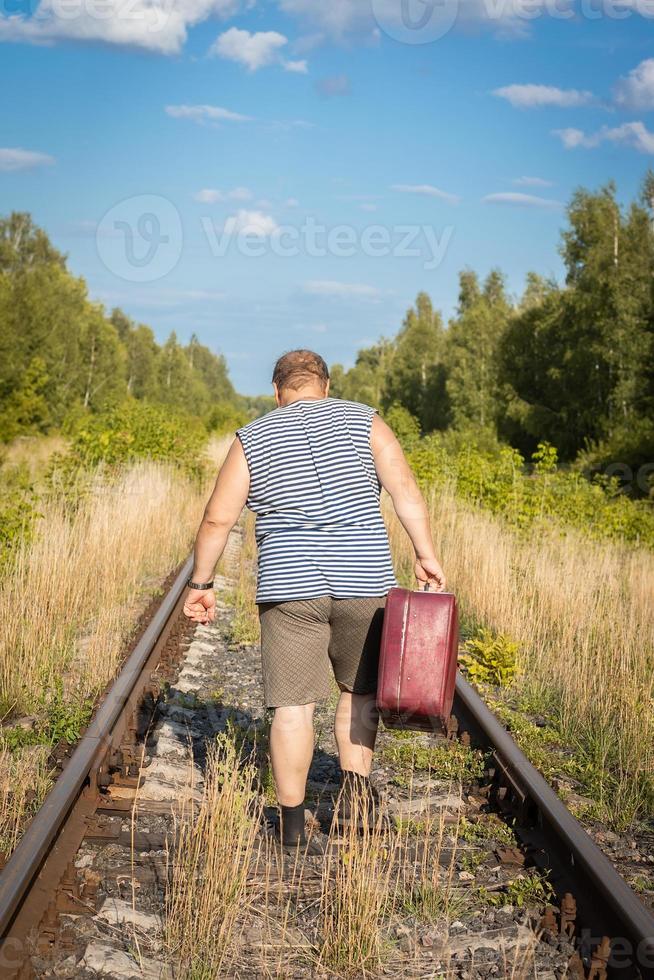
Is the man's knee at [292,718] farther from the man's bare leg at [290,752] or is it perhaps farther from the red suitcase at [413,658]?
the red suitcase at [413,658]

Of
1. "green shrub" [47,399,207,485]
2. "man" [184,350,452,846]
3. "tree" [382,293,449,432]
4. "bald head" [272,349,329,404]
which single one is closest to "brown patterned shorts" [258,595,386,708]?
"man" [184,350,452,846]

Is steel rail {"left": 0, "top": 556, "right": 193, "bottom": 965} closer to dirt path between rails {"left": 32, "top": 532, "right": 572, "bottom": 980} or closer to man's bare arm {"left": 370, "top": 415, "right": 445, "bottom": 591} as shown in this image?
dirt path between rails {"left": 32, "top": 532, "right": 572, "bottom": 980}

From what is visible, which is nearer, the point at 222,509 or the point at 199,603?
the point at 222,509

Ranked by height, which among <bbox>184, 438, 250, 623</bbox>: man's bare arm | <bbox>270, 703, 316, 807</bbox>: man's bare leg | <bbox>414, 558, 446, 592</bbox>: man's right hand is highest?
<bbox>184, 438, 250, 623</bbox>: man's bare arm

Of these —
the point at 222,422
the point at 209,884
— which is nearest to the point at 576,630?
the point at 209,884

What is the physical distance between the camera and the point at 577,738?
5.61 m

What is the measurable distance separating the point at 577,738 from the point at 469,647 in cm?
193

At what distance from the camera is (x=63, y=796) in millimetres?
4008

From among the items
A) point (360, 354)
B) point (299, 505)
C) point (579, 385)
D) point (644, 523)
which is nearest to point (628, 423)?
point (579, 385)

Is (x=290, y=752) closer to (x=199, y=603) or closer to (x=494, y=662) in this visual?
(x=199, y=603)

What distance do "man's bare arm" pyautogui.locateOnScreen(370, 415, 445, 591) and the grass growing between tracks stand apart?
1.38 metres

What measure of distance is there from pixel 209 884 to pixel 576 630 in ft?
16.2

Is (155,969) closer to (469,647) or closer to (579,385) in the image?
(469,647)

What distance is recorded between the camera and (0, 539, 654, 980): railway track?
310 cm
